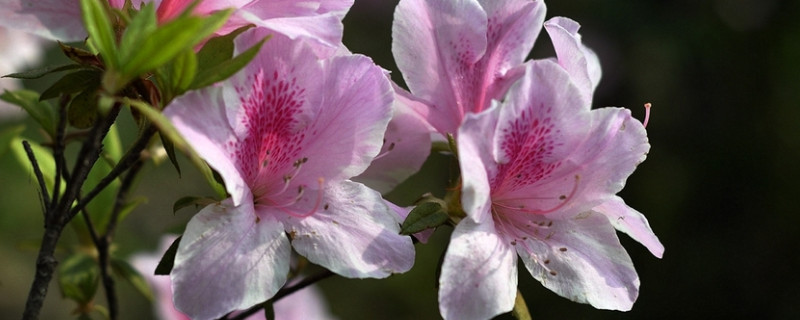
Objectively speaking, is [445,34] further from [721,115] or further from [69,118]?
[721,115]

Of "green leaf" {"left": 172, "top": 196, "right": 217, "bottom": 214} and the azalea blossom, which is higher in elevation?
the azalea blossom

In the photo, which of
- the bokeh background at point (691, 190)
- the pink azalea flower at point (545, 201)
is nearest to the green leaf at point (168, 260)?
the pink azalea flower at point (545, 201)

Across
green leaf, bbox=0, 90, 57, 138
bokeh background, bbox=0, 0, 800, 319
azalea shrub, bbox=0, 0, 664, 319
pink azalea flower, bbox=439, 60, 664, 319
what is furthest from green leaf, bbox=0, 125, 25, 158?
bokeh background, bbox=0, 0, 800, 319

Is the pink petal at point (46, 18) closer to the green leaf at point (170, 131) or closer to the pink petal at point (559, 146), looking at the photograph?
the green leaf at point (170, 131)

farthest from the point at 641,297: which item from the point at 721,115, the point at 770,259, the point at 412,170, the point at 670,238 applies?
the point at 412,170

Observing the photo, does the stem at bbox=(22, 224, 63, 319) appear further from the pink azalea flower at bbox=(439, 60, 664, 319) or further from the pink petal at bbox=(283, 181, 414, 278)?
the pink azalea flower at bbox=(439, 60, 664, 319)

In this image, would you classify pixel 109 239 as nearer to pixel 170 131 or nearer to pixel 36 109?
pixel 36 109
